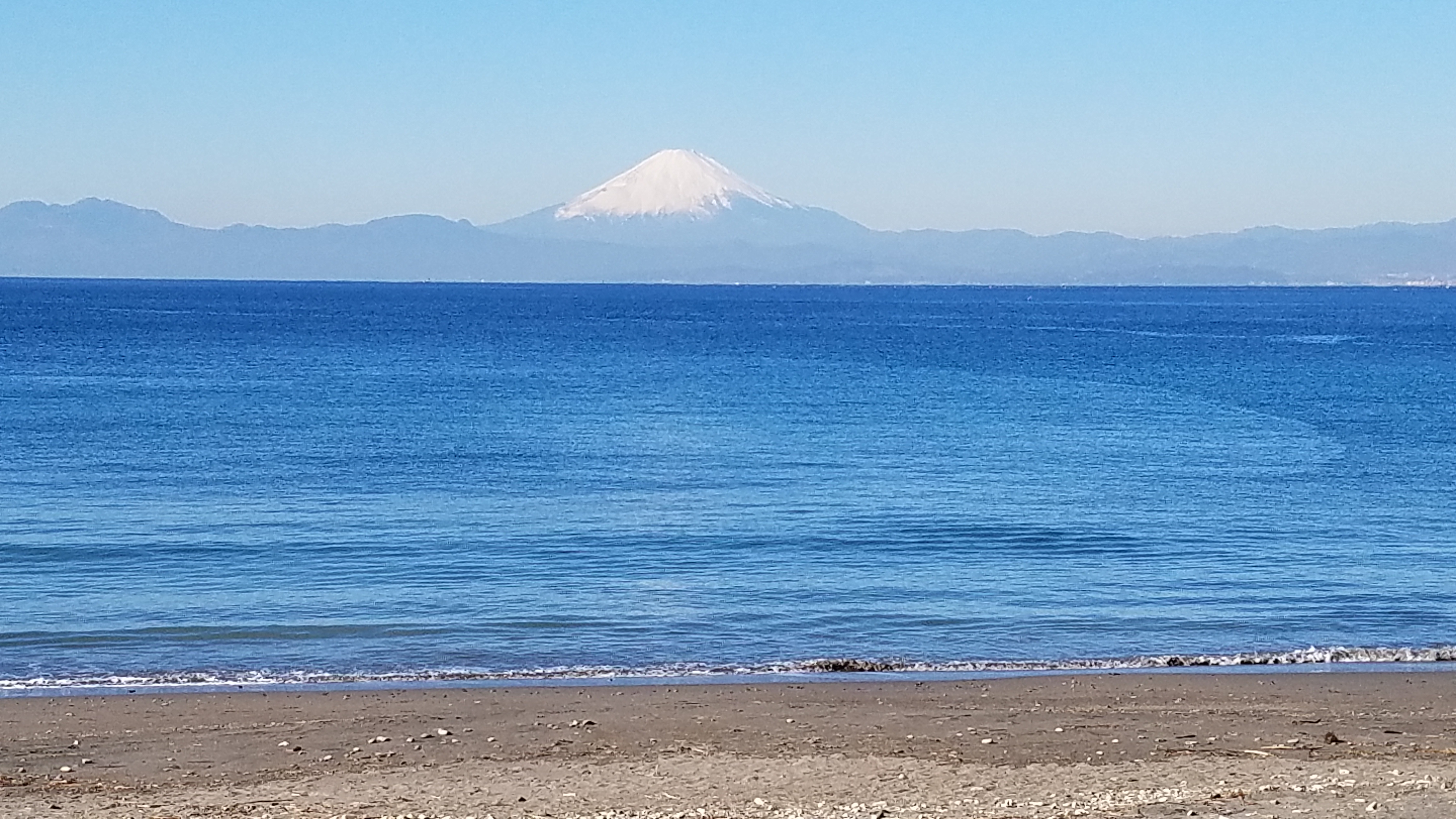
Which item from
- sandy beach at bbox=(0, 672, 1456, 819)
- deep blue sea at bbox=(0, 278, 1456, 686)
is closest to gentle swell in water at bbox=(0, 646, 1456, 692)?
deep blue sea at bbox=(0, 278, 1456, 686)

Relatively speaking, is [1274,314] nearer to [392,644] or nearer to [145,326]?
[145,326]

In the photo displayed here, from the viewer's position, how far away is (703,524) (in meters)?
28.8

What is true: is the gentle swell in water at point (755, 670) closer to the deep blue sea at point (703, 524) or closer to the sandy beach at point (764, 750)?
the deep blue sea at point (703, 524)

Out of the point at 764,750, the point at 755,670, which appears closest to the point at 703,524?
the point at 755,670

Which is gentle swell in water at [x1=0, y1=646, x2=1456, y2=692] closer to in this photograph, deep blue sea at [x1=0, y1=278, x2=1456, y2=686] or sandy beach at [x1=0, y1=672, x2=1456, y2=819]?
deep blue sea at [x1=0, y1=278, x2=1456, y2=686]

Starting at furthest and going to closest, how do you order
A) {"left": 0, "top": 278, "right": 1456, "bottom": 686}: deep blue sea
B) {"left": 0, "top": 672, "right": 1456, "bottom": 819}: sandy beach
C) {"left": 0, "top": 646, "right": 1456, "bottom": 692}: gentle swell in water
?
{"left": 0, "top": 278, "right": 1456, "bottom": 686}: deep blue sea
{"left": 0, "top": 646, "right": 1456, "bottom": 692}: gentle swell in water
{"left": 0, "top": 672, "right": 1456, "bottom": 819}: sandy beach

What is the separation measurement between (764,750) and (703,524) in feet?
50.0

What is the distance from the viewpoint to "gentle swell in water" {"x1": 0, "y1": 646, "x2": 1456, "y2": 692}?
17.3m

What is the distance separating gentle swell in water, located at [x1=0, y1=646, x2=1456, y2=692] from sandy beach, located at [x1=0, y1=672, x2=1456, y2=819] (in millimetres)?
785

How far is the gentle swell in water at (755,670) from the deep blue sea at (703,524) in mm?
97

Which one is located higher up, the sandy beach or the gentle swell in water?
the sandy beach

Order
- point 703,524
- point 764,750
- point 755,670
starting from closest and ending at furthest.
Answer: point 764,750, point 755,670, point 703,524

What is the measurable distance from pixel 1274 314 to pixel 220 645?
610ft

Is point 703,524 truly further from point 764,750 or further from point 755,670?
point 764,750
